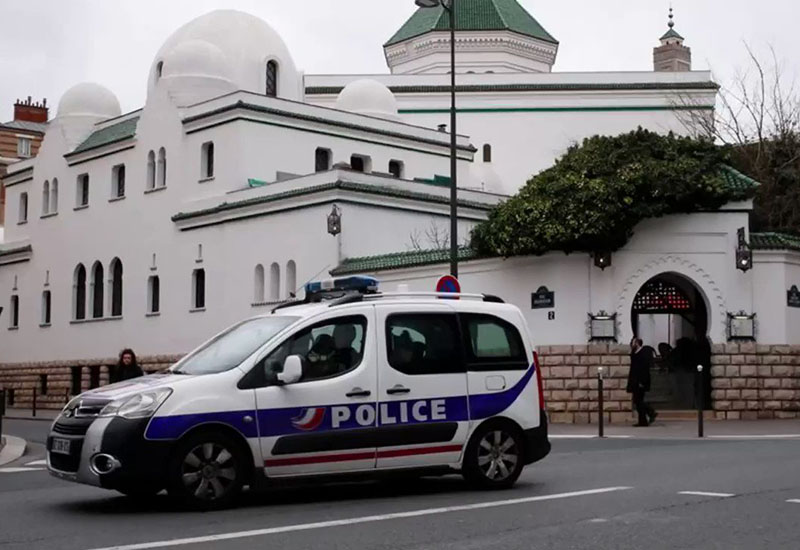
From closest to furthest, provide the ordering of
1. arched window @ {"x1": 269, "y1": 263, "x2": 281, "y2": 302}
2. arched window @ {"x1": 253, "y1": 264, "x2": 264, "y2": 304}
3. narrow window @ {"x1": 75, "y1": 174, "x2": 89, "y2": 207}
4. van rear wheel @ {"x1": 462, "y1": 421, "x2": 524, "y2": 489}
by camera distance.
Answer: van rear wheel @ {"x1": 462, "y1": 421, "x2": 524, "y2": 489}
arched window @ {"x1": 269, "y1": 263, "x2": 281, "y2": 302}
arched window @ {"x1": 253, "y1": 264, "x2": 264, "y2": 304}
narrow window @ {"x1": 75, "y1": 174, "x2": 89, "y2": 207}

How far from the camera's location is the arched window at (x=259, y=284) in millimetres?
35031

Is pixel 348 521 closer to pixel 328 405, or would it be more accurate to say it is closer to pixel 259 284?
pixel 328 405

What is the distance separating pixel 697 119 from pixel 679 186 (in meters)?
24.8

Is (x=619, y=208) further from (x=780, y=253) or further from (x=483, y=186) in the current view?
(x=483, y=186)

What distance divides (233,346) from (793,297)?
18335 mm

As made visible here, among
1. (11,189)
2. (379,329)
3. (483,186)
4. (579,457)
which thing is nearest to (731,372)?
(579,457)

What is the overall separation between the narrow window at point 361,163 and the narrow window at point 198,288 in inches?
251

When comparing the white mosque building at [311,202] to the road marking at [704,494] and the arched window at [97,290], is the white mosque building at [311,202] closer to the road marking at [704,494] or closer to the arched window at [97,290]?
the arched window at [97,290]

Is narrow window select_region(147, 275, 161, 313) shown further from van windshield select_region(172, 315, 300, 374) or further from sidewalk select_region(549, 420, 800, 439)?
van windshield select_region(172, 315, 300, 374)

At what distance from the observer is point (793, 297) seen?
88.3ft

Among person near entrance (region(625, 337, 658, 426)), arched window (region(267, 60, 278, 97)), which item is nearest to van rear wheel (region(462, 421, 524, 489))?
person near entrance (region(625, 337, 658, 426))

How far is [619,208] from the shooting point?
83.5ft

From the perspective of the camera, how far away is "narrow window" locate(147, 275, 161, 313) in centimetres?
3984

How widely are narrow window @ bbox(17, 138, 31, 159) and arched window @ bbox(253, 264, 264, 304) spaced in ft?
150
